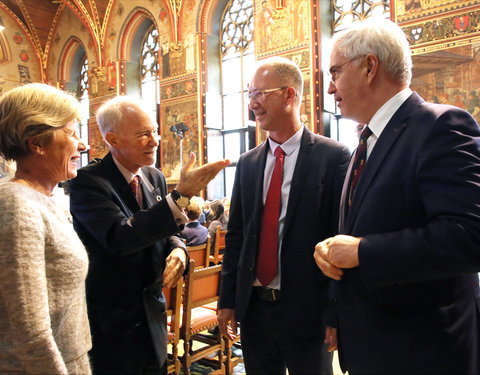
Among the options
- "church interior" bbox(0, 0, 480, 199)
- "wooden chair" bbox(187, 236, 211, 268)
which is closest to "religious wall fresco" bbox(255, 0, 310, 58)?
"church interior" bbox(0, 0, 480, 199)

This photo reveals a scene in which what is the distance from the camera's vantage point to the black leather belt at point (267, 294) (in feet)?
6.73

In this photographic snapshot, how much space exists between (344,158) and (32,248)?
1.49m

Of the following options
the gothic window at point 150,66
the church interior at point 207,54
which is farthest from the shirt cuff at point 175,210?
the gothic window at point 150,66

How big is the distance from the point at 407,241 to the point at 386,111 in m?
0.53

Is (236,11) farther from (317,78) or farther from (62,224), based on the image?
(62,224)

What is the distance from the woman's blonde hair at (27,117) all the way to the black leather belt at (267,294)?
1.19 m

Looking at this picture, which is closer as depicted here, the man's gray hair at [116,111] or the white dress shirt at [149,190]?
the white dress shirt at [149,190]

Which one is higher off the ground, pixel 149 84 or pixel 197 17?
pixel 197 17

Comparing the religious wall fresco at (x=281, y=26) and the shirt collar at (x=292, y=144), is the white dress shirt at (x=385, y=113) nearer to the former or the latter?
the shirt collar at (x=292, y=144)

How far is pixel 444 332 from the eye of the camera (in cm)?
134

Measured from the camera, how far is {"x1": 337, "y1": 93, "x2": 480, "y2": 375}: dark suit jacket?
126cm

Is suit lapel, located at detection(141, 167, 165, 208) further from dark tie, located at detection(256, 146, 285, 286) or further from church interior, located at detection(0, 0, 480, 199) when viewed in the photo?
church interior, located at detection(0, 0, 480, 199)

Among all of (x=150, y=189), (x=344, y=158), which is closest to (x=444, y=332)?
(x=344, y=158)

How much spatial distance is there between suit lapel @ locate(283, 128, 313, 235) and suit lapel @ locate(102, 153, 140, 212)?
743 millimetres
